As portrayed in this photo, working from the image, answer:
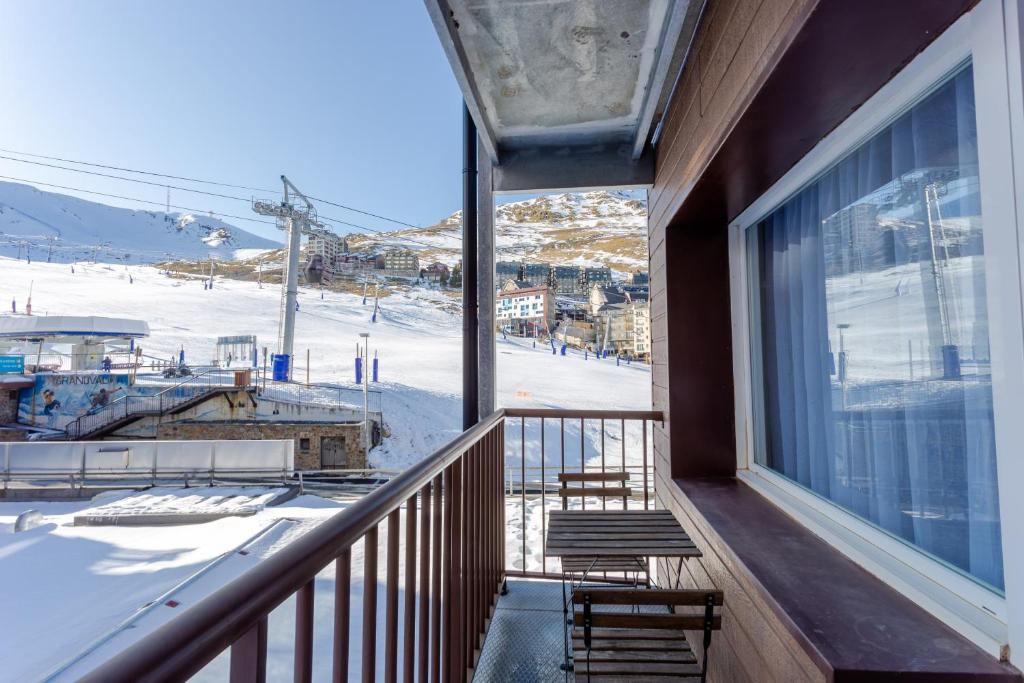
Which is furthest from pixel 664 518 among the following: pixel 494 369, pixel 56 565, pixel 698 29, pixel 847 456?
pixel 56 565

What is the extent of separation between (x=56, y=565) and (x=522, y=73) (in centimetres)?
1054

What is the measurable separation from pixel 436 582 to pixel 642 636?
0.95m

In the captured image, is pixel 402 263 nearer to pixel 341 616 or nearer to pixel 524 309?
pixel 524 309

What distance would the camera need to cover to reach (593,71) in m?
2.26

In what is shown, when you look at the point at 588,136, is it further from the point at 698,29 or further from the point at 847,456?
the point at 847,456

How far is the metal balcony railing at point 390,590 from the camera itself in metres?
0.38

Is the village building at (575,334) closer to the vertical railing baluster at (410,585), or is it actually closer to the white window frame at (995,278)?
the white window frame at (995,278)

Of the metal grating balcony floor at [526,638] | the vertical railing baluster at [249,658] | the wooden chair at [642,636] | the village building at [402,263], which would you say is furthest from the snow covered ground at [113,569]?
the village building at [402,263]

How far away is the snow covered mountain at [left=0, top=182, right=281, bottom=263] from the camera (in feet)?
197

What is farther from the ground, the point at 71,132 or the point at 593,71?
the point at 71,132

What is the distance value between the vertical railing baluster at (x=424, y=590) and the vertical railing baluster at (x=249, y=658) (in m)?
0.65

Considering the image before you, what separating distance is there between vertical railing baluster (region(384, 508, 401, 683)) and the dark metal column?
1.89 meters

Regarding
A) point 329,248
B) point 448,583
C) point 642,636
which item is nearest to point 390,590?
point 448,583

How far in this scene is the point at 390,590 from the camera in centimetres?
95
